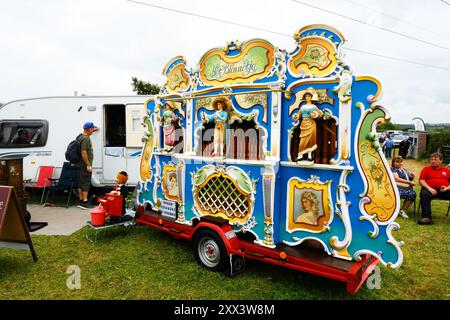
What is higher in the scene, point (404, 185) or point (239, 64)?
point (239, 64)

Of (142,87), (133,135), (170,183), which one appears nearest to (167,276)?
(170,183)

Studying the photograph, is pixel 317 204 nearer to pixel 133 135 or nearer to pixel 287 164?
pixel 287 164

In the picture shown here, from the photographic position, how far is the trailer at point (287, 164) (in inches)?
117

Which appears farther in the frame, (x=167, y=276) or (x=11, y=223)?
(x=11, y=223)

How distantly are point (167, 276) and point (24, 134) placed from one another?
22.3 ft

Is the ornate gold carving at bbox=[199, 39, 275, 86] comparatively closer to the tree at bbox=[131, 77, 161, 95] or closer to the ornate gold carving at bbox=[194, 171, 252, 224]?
the ornate gold carving at bbox=[194, 171, 252, 224]

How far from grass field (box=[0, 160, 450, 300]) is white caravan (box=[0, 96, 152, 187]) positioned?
298 cm

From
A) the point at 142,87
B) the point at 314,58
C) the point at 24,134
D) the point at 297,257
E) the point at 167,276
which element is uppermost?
the point at 142,87

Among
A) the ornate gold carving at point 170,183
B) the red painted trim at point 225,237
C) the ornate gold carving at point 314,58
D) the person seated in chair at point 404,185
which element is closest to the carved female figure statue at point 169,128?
the ornate gold carving at point 170,183

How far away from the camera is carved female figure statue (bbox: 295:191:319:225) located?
3307mm

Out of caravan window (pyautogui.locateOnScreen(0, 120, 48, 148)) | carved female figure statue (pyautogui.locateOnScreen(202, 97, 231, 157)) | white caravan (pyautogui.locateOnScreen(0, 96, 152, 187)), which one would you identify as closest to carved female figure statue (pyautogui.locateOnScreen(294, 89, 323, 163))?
carved female figure statue (pyautogui.locateOnScreen(202, 97, 231, 157))

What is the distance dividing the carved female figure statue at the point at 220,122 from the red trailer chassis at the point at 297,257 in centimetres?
98

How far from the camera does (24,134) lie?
8094mm

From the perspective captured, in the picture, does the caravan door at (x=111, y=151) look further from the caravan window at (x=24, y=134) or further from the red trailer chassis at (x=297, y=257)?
the red trailer chassis at (x=297, y=257)
